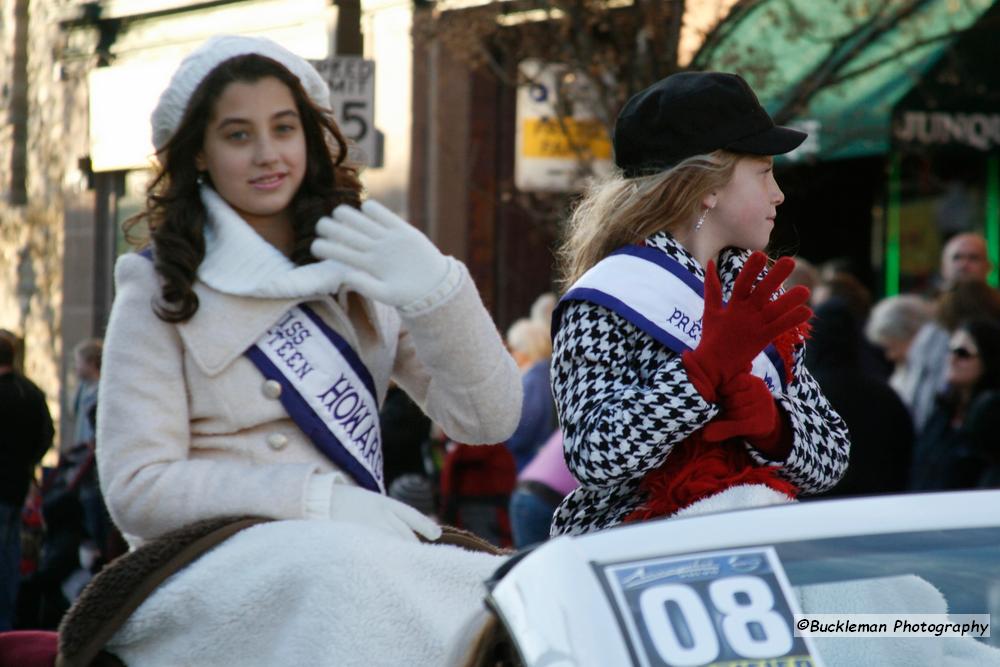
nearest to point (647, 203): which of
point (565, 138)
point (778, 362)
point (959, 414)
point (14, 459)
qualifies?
point (778, 362)

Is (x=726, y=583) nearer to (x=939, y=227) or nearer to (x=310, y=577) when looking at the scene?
(x=310, y=577)

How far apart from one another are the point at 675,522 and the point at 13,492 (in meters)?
6.25

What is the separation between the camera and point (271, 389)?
324 centimetres

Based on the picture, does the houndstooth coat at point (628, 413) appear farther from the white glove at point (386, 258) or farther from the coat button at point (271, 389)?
the coat button at point (271, 389)

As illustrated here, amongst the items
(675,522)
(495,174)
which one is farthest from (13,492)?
(495,174)

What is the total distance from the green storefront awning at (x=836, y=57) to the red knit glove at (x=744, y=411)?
624 centimetres

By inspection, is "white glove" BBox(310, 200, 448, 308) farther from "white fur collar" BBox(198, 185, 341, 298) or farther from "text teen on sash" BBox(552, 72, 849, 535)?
"text teen on sash" BBox(552, 72, 849, 535)

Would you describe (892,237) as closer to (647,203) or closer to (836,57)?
(836,57)

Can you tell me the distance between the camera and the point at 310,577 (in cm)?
277

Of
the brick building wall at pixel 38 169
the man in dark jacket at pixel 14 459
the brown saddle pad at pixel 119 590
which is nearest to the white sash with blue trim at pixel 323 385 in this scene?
the brown saddle pad at pixel 119 590

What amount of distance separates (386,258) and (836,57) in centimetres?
722

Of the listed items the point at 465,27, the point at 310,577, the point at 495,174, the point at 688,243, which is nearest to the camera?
the point at 310,577

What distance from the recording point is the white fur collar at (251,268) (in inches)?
127

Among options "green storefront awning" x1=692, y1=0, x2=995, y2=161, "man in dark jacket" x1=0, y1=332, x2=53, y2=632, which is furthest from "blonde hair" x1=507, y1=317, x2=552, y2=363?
"man in dark jacket" x1=0, y1=332, x2=53, y2=632
